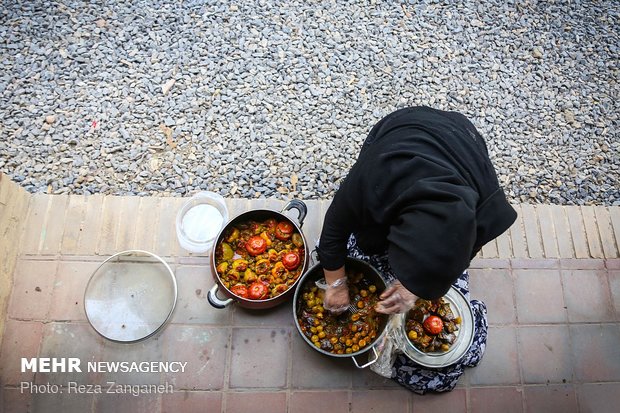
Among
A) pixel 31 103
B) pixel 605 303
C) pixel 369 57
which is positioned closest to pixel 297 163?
pixel 369 57

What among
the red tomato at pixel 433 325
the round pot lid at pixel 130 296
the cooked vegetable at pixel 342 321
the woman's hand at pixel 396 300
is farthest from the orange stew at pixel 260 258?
the red tomato at pixel 433 325

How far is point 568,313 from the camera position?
232 cm

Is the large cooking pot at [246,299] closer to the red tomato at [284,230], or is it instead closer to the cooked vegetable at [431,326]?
the red tomato at [284,230]

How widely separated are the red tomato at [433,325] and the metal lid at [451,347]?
0.09 m

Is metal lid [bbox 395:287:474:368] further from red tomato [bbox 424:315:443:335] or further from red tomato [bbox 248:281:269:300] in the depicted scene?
red tomato [bbox 248:281:269:300]

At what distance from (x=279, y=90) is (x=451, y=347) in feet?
5.66

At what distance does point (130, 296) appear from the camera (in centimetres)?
223

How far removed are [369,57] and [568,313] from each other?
1.85 meters

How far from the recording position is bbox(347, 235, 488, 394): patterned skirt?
203 cm

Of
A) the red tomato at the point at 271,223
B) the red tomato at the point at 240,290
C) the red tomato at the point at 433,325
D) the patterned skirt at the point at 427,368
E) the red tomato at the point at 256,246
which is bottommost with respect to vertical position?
the patterned skirt at the point at 427,368

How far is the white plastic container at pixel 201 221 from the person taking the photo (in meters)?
2.30

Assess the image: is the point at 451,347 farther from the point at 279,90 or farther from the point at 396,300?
the point at 279,90

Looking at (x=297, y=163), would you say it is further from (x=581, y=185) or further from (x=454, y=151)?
(x=581, y=185)

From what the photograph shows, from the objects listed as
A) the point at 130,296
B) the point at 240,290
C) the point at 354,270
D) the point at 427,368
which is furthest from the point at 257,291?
the point at 427,368
